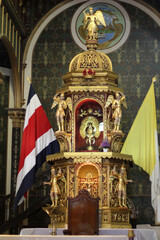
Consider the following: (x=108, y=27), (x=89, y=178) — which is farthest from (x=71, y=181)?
(x=108, y=27)

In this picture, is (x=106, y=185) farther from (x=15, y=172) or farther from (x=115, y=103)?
(x=15, y=172)

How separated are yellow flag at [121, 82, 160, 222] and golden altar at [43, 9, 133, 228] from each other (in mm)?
677

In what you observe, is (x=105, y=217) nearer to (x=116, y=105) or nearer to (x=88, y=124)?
(x=88, y=124)

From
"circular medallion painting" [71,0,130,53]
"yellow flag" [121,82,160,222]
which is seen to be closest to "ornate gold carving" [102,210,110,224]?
"yellow flag" [121,82,160,222]

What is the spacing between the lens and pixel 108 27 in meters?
17.7

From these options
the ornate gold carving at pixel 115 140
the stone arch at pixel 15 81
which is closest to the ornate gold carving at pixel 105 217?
the ornate gold carving at pixel 115 140

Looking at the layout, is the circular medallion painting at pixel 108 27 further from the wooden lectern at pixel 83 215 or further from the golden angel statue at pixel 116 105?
the wooden lectern at pixel 83 215

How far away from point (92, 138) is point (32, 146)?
70.1 inches

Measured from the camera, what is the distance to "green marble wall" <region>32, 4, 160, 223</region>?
669 inches

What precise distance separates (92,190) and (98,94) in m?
2.71

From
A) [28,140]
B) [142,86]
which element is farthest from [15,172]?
[142,86]

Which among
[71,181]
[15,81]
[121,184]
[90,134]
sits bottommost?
[121,184]

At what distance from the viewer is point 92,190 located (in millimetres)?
12836

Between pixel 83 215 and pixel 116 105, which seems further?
pixel 116 105
